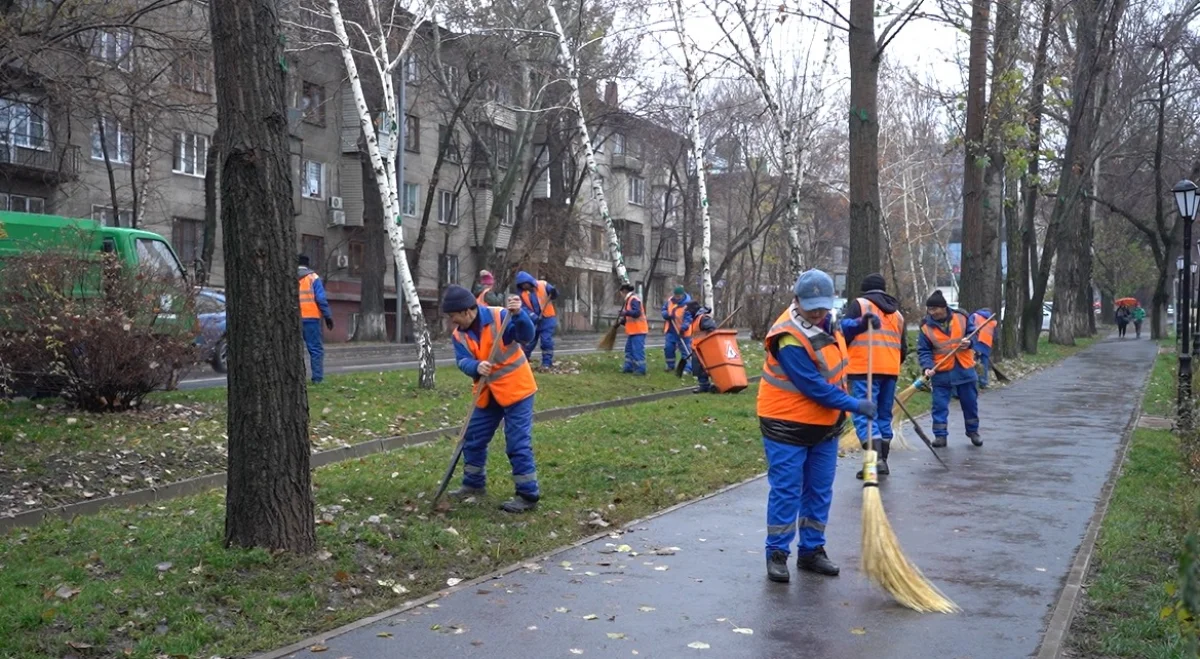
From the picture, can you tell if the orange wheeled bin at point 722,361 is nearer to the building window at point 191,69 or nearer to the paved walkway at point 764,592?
the paved walkway at point 764,592

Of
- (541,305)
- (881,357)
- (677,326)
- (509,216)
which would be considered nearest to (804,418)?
(881,357)

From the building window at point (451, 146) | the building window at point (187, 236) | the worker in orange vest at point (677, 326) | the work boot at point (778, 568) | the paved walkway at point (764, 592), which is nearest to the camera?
the paved walkway at point (764, 592)

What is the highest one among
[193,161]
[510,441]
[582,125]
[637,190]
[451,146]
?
[451,146]

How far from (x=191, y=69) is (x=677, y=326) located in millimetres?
9210

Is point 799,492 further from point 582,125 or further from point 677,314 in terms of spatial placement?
point 582,125

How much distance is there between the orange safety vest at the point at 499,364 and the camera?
903cm

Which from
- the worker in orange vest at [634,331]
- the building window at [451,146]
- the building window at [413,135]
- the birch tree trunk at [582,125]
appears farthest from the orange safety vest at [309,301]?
the building window at [413,135]

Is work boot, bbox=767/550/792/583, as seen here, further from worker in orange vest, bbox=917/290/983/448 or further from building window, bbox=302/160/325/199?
building window, bbox=302/160/325/199

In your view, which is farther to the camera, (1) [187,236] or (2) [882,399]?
(1) [187,236]

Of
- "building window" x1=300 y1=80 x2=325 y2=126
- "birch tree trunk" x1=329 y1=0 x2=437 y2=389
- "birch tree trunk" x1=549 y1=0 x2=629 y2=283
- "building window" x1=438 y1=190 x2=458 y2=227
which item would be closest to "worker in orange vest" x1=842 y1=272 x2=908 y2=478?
"birch tree trunk" x1=329 y1=0 x2=437 y2=389

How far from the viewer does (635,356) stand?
2231cm

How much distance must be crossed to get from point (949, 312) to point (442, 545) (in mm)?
8070

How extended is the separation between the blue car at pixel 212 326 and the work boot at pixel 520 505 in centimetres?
603

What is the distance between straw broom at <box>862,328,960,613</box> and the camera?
682 cm
